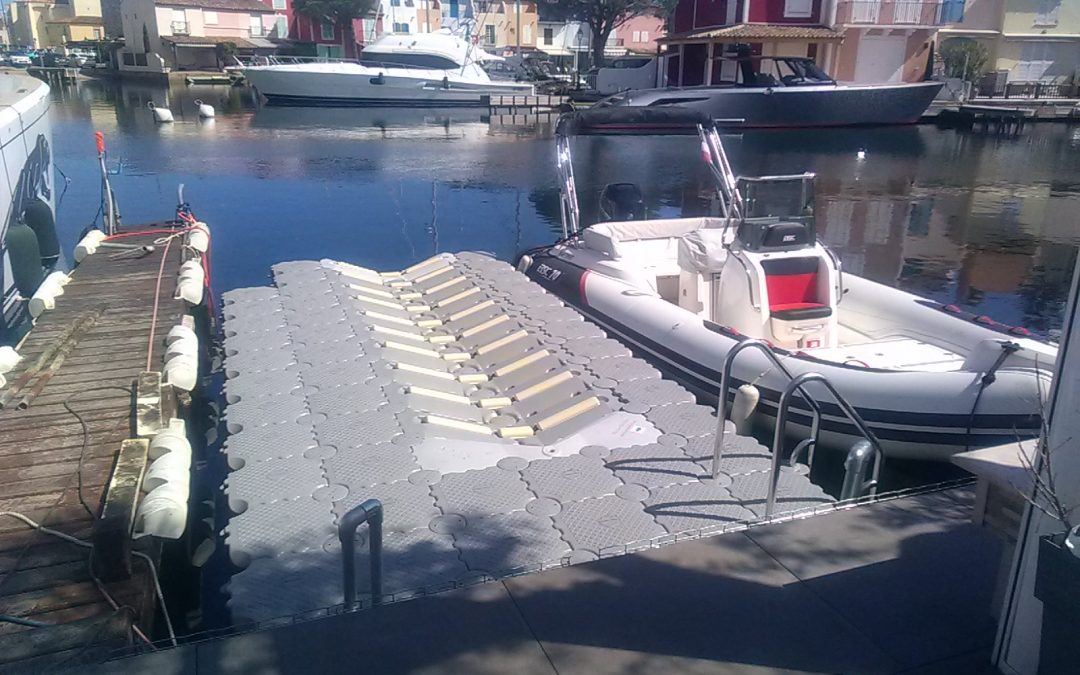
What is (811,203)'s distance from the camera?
8734mm

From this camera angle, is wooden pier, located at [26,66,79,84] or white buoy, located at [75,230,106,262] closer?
white buoy, located at [75,230,106,262]

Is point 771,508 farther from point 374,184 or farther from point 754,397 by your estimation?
point 374,184

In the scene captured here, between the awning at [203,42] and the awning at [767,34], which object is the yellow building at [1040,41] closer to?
the awning at [767,34]

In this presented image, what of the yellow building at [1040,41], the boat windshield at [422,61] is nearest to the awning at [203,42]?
the boat windshield at [422,61]

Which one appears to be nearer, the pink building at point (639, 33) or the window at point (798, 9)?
the window at point (798, 9)

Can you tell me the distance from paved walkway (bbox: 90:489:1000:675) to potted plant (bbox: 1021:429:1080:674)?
0.43 meters

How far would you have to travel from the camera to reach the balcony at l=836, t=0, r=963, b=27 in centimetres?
3681

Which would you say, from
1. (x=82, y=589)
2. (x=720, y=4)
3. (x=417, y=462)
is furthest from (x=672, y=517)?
(x=720, y=4)

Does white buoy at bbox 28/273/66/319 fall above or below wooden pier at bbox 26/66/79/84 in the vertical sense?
below

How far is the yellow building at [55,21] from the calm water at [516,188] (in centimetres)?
4976

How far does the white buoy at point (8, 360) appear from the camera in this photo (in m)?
6.48

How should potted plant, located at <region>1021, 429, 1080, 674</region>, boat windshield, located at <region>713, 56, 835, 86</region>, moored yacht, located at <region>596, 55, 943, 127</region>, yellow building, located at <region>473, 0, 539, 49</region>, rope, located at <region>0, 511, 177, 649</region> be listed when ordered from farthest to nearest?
1. yellow building, located at <region>473, 0, 539, 49</region>
2. boat windshield, located at <region>713, 56, 835, 86</region>
3. moored yacht, located at <region>596, 55, 943, 127</region>
4. rope, located at <region>0, 511, 177, 649</region>
5. potted plant, located at <region>1021, 429, 1080, 674</region>

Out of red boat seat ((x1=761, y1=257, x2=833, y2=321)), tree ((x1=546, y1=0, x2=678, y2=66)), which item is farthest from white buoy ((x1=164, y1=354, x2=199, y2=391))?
tree ((x1=546, y1=0, x2=678, y2=66))

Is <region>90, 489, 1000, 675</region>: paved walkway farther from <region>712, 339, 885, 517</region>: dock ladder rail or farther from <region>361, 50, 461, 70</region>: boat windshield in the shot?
<region>361, 50, 461, 70</region>: boat windshield
